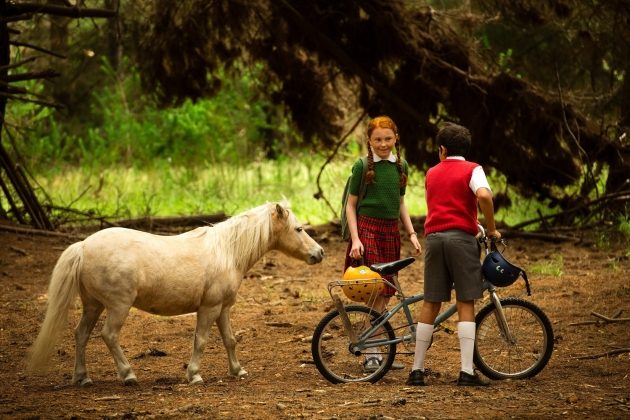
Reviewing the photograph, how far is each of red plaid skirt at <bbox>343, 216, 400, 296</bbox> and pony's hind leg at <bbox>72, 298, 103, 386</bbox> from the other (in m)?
1.64

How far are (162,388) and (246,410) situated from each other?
3.05 ft

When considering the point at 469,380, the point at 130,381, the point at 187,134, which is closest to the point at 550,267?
the point at 469,380

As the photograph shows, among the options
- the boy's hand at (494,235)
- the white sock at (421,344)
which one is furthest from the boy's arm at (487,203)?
the white sock at (421,344)

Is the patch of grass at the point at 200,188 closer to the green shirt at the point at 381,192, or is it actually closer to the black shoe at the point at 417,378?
the green shirt at the point at 381,192

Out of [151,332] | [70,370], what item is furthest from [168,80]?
[70,370]

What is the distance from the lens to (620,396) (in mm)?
5102

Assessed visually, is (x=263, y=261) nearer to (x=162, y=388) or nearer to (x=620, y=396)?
(x=162, y=388)

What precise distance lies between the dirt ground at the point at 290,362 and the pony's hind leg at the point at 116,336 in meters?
0.08

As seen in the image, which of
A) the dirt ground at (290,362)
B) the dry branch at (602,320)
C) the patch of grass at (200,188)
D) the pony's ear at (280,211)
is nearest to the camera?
the dirt ground at (290,362)

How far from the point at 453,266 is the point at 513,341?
62cm

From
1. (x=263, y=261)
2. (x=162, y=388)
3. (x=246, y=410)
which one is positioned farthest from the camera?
(x=263, y=261)

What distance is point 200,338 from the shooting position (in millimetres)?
5746

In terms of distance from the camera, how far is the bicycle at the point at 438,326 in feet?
17.9

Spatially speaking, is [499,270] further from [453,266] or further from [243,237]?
[243,237]
